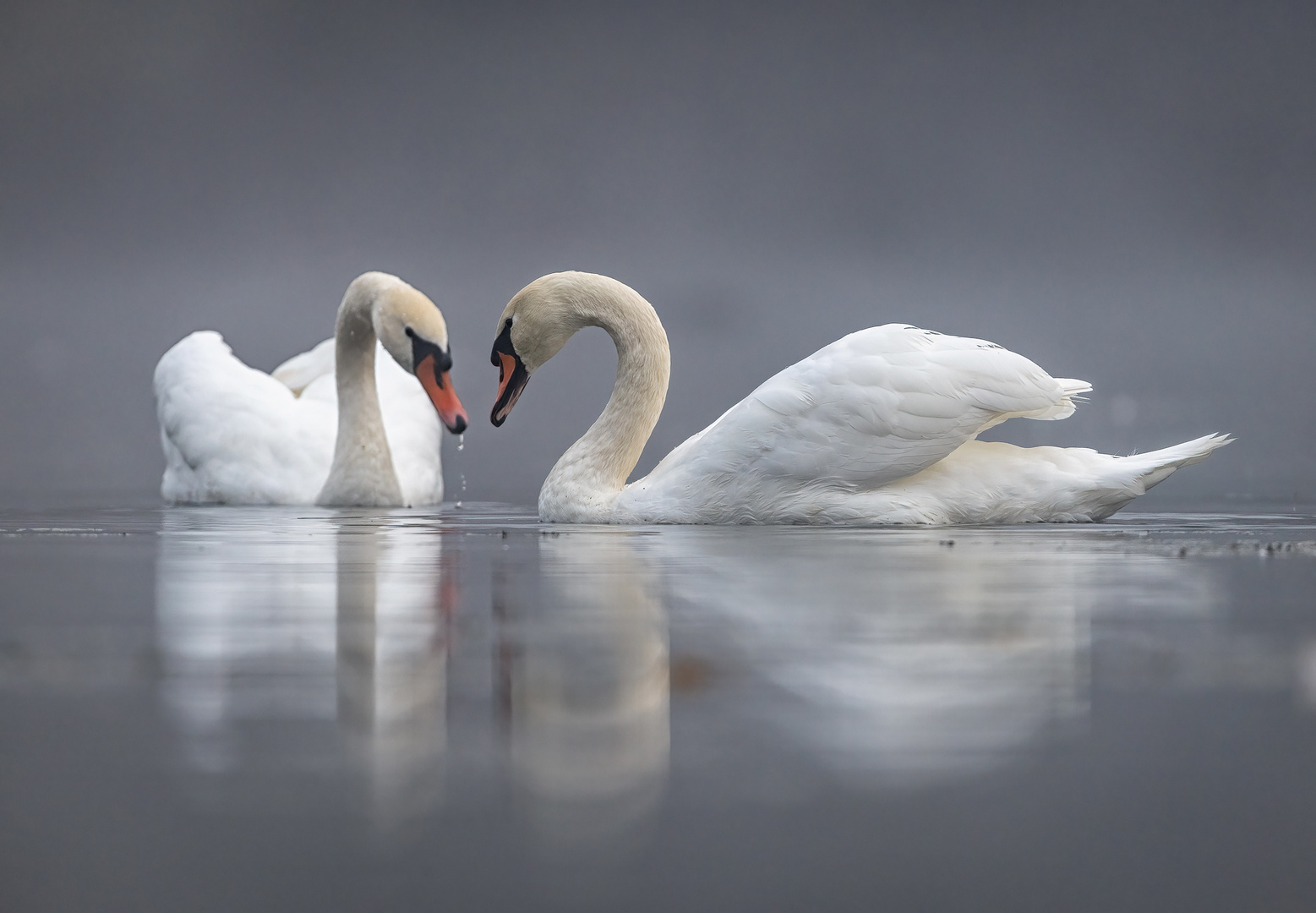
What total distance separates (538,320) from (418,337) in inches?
64.6

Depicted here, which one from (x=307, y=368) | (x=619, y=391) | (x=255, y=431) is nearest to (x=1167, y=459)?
(x=619, y=391)

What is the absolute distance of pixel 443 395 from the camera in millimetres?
7766

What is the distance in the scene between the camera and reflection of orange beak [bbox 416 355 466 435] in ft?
24.9

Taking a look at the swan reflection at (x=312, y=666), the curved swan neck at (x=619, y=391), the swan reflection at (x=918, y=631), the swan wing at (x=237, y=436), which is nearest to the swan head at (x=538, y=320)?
the curved swan neck at (x=619, y=391)

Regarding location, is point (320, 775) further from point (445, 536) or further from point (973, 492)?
point (973, 492)

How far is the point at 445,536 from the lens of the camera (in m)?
5.31

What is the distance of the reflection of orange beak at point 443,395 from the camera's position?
24.9 ft

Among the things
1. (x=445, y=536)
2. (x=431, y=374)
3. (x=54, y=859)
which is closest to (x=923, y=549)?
(x=445, y=536)

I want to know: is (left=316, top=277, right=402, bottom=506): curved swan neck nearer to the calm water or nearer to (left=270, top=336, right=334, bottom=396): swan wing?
(left=270, top=336, right=334, bottom=396): swan wing

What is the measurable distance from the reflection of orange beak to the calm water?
417 centimetres

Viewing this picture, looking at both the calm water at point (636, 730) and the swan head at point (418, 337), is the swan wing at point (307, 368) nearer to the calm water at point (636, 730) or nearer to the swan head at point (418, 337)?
the swan head at point (418, 337)

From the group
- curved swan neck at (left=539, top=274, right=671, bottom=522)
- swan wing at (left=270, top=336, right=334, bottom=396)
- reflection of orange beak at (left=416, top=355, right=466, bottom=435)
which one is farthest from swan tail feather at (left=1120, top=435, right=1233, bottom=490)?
swan wing at (left=270, top=336, right=334, bottom=396)

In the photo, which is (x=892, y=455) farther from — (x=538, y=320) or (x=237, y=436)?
(x=237, y=436)

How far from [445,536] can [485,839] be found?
4165 mm
